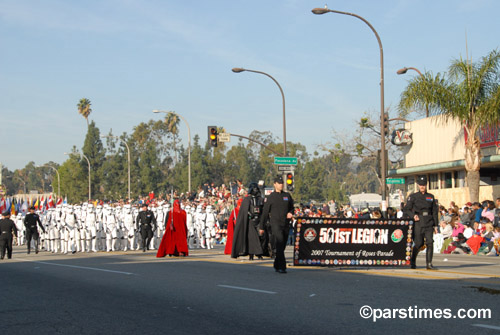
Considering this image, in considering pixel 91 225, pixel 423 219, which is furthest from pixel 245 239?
pixel 91 225

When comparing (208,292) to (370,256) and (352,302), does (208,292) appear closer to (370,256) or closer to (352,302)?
(352,302)

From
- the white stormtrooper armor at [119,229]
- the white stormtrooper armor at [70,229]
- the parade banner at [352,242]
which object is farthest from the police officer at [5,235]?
the parade banner at [352,242]

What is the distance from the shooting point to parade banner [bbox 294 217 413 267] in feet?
47.2

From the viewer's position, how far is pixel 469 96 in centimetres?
2853

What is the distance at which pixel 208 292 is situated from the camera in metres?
10.9

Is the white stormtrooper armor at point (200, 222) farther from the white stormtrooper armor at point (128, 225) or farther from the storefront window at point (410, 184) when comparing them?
the storefront window at point (410, 184)

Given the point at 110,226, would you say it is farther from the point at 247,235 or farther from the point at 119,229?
the point at 247,235

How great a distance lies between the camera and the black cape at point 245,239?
1784 centimetres

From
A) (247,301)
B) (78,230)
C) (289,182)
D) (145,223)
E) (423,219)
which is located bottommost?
(247,301)

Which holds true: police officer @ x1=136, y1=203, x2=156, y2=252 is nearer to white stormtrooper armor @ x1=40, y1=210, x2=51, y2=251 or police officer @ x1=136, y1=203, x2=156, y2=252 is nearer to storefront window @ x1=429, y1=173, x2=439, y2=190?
white stormtrooper armor @ x1=40, y1=210, x2=51, y2=251

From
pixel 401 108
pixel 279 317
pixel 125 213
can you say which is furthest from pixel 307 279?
pixel 401 108

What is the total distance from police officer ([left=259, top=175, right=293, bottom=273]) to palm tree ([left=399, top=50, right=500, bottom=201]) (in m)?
16.6

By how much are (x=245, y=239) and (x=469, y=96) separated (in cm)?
1510

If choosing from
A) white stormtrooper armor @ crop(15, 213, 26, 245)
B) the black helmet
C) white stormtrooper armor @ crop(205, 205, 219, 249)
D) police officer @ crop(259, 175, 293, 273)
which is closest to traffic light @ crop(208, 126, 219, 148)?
white stormtrooper armor @ crop(205, 205, 219, 249)
